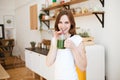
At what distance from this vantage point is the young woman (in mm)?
1284

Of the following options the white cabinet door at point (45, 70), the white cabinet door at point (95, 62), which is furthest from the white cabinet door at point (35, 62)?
the white cabinet door at point (95, 62)

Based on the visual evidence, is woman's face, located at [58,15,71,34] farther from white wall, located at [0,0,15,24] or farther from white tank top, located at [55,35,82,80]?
white wall, located at [0,0,15,24]

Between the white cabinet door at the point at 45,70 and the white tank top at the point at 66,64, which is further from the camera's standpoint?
the white cabinet door at the point at 45,70

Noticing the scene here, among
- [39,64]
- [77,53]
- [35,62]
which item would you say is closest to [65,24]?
[77,53]

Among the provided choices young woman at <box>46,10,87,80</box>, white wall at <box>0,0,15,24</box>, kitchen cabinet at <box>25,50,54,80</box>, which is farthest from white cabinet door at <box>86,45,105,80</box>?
white wall at <box>0,0,15,24</box>

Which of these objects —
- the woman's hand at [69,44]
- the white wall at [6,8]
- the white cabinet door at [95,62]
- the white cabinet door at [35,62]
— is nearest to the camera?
the woman's hand at [69,44]

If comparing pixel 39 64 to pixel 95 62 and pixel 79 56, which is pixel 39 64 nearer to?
pixel 95 62

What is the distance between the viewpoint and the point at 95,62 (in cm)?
247

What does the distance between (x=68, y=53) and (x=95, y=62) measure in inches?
50.0

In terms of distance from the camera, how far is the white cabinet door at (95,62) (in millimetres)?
2420

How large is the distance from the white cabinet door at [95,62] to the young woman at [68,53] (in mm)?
1105

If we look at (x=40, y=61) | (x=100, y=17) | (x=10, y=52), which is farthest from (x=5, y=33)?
(x=100, y=17)

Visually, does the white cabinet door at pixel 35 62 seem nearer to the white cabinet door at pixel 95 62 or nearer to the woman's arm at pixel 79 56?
the white cabinet door at pixel 95 62

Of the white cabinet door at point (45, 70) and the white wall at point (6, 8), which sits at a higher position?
the white wall at point (6, 8)
